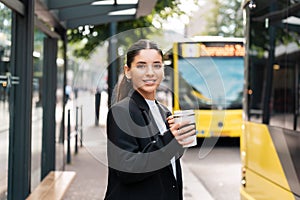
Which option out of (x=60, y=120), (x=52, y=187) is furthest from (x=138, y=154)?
(x=60, y=120)

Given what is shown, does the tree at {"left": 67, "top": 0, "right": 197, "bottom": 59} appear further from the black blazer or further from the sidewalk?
the black blazer

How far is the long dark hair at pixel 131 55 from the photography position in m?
2.23

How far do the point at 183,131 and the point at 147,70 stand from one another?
0.33 metres

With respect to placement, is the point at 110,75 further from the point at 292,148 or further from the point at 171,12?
the point at 292,148

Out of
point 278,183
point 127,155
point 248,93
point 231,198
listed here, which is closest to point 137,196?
point 127,155

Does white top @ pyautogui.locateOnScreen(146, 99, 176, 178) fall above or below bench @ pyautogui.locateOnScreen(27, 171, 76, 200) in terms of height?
above

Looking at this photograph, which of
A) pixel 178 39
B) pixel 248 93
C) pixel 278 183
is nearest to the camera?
pixel 178 39

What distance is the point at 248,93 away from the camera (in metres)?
5.29

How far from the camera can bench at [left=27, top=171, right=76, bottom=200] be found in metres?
5.30

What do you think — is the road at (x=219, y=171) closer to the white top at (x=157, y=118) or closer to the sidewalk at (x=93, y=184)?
the sidewalk at (x=93, y=184)

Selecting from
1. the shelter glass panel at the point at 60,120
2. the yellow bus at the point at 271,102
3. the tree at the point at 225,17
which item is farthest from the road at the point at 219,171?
the tree at the point at 225,17

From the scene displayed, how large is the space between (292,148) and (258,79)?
4.63 feet

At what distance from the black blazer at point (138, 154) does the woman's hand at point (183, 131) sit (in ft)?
0.08

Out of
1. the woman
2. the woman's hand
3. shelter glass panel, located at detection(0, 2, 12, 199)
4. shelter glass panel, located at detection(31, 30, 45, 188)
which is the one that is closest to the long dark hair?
the woman
